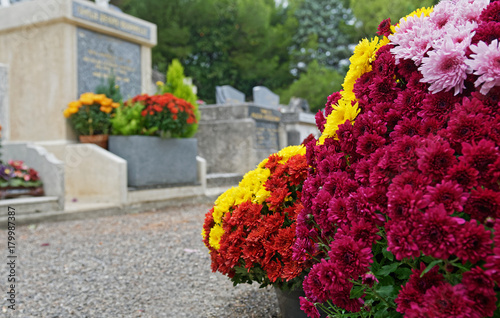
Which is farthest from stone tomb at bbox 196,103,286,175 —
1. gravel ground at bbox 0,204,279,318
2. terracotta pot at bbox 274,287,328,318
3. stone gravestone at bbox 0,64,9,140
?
terracotta pot at bbox 274,287,328,318

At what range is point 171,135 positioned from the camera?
20.4 ft

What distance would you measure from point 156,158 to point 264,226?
4532mm

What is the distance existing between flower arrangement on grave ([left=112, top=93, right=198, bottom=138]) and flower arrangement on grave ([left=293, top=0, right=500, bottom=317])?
461 centimetres

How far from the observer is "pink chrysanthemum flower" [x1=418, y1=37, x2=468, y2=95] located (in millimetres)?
1120

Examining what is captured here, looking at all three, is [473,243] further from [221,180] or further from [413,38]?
[221,180]

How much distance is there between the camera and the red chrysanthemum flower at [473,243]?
891 millimetres

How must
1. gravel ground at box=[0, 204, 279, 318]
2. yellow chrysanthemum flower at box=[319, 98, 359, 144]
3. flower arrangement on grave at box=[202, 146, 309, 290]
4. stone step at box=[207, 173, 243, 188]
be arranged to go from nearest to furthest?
yellow chrysanthemum flower at box=[319, 98, 359, 144], flower arrangement on grave at box=[202, 146, 309, 290], gravel ground at box=[0, 204, 279, 318], stone step at box=[207, 173, 243, 188]

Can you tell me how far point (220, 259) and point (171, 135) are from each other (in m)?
4.54

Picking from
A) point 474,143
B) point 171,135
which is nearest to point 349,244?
point 474,143

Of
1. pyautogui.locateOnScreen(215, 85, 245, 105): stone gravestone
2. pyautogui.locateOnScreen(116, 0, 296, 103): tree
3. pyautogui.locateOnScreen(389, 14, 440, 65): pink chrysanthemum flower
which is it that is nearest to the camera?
pyautogui.locateOnScreen(389, 14, 440, 65): pink chrysanthemum flower

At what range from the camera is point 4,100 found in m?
6.49

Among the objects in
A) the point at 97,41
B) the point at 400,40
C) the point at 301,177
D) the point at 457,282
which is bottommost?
the point at 457,282

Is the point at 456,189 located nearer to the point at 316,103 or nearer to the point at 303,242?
the point at 303,242

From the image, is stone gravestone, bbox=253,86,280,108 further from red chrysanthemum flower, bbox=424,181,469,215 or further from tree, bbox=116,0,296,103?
red chrysanthemum flower, bbox=424,181,469,215
